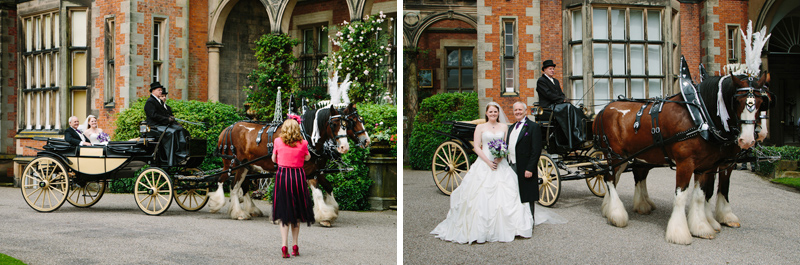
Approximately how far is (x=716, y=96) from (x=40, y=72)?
53.5ft

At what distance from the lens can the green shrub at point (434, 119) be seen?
1120cm

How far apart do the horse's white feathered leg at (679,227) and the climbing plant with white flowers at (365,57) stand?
7330 mm

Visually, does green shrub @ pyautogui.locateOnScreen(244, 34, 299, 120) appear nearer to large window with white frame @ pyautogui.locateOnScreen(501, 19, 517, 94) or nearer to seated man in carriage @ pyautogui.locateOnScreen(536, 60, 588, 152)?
large window with white frame @ pyautogui.locateOnScreen(501, 19, 517, 94)

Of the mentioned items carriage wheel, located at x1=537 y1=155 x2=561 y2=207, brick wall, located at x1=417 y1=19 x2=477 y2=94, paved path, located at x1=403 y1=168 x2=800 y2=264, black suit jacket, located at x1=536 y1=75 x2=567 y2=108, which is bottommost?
paved path, located at x1=403 y1=168 x2=800 y2=264

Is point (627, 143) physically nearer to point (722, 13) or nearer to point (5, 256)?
point (722, 13)

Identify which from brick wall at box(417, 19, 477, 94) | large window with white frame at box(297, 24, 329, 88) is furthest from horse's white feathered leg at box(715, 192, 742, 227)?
brick wall at box(417, 19, 477, 94)

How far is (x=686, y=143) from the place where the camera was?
6.06 metres

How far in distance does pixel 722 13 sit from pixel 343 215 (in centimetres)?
717

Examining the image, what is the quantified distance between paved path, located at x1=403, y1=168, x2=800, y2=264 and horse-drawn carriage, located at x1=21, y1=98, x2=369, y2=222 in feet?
4.52

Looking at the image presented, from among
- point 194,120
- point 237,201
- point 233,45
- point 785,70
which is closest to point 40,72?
point 233,45

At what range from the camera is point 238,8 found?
15.1 m

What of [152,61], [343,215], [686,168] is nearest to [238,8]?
[152,61]

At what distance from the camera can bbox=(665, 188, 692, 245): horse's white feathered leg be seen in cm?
574

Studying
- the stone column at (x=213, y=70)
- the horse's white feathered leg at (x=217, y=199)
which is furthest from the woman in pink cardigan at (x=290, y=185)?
A: the stone column at (x=213, y=70)
